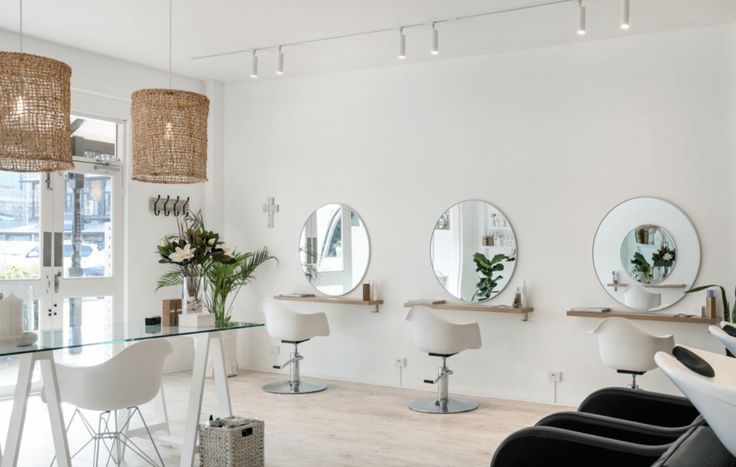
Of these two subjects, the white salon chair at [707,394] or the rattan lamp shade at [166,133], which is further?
the rattan lamp shade at [166,133]

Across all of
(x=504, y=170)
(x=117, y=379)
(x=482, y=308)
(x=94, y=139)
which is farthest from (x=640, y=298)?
(x=94, y=139)

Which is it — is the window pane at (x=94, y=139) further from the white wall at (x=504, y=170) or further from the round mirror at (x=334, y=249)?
the round mirror at (x=334, y=249)

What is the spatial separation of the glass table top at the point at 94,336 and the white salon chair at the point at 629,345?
Answer: 105 inches

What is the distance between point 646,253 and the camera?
590cm

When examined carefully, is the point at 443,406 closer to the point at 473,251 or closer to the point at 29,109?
the point at 473,251

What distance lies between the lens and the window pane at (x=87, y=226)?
6.80 metres

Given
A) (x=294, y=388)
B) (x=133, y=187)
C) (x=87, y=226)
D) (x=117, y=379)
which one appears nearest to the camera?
(x=117, y=379)

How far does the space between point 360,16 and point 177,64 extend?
7.94 feet

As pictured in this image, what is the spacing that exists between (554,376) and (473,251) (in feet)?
4.23

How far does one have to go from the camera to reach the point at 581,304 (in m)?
6.14

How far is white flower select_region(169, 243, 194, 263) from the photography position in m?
4.27

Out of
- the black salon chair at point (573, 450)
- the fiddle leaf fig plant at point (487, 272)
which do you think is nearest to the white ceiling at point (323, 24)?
the fiddle leaf fig plant at point (487, 272)

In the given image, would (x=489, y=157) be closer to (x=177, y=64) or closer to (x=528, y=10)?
(x=528, y=10)

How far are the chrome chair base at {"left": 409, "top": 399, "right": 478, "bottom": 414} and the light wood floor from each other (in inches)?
3.6
